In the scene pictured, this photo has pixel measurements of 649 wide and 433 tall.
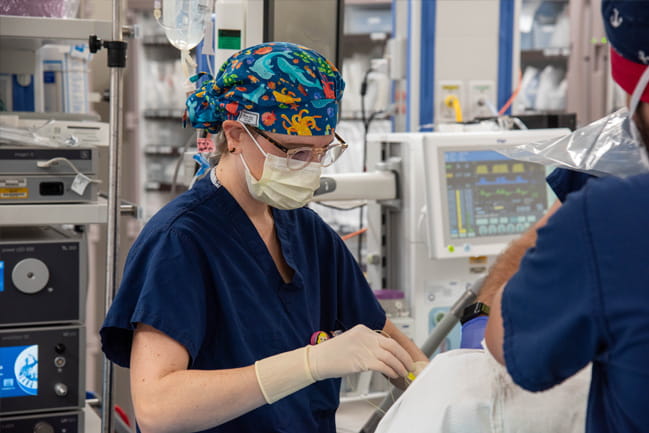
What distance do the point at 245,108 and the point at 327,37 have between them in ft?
2.49

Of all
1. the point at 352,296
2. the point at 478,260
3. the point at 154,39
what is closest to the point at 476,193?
the point at 478,260

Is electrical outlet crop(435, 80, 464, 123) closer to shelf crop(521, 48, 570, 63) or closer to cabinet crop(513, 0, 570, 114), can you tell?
cabinet crop(513, 0, 570, 114)

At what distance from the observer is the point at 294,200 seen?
1687 millimetres

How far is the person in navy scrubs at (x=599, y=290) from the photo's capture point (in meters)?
0.88

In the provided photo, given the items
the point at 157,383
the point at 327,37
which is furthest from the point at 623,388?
the point at 327,37

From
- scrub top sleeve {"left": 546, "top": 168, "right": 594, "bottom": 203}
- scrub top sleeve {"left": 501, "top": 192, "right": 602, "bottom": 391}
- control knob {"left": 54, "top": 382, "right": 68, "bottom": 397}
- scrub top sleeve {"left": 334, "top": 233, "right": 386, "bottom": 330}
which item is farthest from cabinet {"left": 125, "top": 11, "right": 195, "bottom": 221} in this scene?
scrub top sleeve {"left": 501, "top": 192, "right": 602, "bottom": 391}

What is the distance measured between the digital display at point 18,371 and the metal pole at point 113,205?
21cm

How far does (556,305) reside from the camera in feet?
2.99

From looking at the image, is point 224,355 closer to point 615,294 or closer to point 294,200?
point 294,200

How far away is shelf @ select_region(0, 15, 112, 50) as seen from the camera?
201 cm

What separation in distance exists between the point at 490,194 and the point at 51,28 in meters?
1.48

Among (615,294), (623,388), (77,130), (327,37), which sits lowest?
(623,388)

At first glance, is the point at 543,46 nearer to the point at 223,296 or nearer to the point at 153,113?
the point at 153,113

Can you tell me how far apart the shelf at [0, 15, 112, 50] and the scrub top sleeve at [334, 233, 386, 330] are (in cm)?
79
